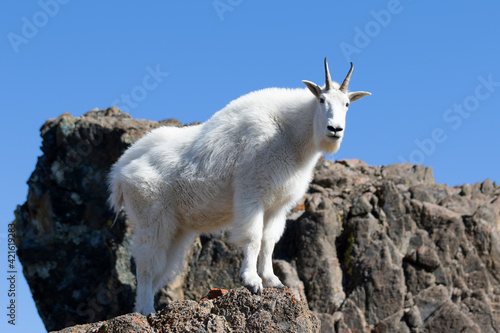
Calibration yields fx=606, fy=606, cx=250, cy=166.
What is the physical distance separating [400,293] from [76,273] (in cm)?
921

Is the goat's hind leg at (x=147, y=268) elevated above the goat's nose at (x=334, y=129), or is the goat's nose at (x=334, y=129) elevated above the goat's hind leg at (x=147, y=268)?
the goat's nose at (x=334, y=129)

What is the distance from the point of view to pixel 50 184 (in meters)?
17.6

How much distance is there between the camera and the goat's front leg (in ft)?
27.3

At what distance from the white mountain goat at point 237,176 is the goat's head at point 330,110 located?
15mm

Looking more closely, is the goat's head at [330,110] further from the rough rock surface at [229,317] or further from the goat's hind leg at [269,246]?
the rough rock surface at [229,317]

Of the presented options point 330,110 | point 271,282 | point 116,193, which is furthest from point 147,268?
point 330,110

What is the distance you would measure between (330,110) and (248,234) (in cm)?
→ 209

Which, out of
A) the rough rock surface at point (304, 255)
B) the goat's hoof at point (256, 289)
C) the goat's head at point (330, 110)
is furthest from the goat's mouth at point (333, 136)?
the rough rock surface at point (304, 255)

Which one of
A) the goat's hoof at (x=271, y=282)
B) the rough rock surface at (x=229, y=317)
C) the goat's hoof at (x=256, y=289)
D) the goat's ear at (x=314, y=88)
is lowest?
the rough rock surface at (x=229, y=317)

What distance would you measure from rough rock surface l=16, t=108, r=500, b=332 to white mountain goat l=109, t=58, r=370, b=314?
693 centimetres

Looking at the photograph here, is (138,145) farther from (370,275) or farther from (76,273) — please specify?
(370,275)

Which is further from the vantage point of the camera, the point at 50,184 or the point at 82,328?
the point at 50,184

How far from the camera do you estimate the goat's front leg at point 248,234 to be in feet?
27.3

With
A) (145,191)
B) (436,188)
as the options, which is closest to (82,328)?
(145,191)
